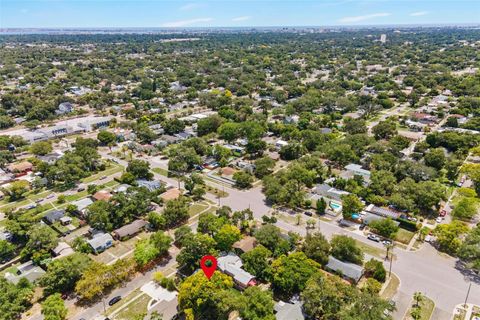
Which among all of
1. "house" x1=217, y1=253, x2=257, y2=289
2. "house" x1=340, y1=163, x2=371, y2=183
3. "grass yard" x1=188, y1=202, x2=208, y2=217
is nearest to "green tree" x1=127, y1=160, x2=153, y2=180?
"grass yard" x1=188, y1=202, x2=208, y2=217

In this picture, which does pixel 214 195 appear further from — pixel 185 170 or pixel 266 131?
pixel 266 131

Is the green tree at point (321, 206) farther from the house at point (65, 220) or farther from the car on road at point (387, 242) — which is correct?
the house at point (65, 220)

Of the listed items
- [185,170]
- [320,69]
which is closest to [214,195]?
[185,170]

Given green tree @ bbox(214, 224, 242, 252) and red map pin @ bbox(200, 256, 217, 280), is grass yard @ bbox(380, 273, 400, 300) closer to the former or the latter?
green tree @ bbox(214, 224, 242, 252)

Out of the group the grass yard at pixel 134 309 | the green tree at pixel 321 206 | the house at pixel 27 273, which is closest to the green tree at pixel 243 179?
the green tree at pixel 321 206

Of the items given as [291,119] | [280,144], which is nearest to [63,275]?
[280,144]

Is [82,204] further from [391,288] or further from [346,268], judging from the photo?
[391,288]
